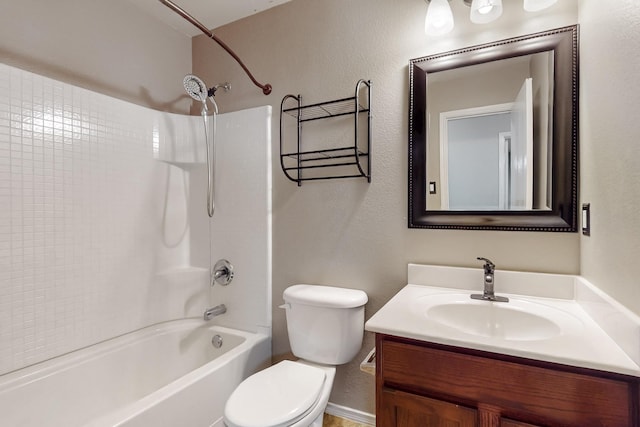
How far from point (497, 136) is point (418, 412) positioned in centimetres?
115

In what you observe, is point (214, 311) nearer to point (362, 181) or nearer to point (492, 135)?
point (362, 181)

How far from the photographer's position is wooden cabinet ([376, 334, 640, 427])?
787 millimetres

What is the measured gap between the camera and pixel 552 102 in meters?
1.26

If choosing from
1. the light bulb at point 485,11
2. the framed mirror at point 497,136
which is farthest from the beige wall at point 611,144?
the light bulb at point 485,11

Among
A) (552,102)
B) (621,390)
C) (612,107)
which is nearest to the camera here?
(621,390)

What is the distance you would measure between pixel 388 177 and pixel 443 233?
385 mm

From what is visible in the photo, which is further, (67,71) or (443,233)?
(67,71)

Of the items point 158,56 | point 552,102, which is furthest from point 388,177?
point 158,56

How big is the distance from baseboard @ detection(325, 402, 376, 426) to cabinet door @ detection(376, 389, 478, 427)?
27.1 inches

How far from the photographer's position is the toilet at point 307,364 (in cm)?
117

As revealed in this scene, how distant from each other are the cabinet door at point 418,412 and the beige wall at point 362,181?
599 millimetres

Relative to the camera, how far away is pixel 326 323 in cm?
152

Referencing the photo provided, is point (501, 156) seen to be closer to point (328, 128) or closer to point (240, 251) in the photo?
point (328, 128)

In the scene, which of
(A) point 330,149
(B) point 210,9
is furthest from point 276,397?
(B) point 210,9
